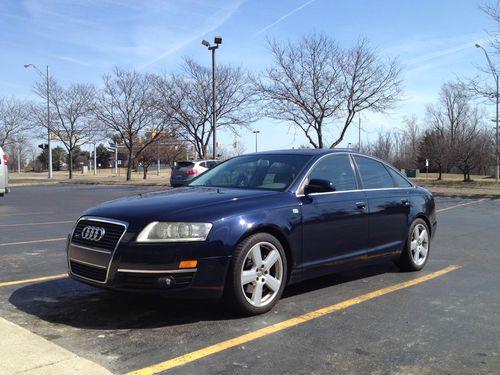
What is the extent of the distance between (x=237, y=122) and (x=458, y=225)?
2349cm

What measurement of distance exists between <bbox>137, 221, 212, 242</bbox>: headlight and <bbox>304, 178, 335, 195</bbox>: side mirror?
1.29 meters

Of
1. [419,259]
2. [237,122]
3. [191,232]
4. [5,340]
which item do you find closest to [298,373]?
[191,232]

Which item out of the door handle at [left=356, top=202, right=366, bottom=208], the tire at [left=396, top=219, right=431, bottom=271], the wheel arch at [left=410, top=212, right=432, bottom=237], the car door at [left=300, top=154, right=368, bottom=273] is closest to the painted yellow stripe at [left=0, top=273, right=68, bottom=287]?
the car door at [left=300, top=154, right=368, bottom=273]

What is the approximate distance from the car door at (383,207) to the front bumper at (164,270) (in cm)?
222

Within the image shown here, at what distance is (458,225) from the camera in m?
11.6

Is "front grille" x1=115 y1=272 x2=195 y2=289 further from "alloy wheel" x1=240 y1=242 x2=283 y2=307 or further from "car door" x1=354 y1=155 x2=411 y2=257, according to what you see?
"car door" x1=354 y1=155 x2=411 y2=257

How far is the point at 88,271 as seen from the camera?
4.46 metres

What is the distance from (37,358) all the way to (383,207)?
401 cm

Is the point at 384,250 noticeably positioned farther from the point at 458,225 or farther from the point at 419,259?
the point at 458,225

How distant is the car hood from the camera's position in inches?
168

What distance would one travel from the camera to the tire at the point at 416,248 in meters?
6.39

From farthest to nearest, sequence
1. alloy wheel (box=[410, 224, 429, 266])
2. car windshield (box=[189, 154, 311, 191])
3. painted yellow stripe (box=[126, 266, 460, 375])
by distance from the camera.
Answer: alloy wheel (box=[410, 224, 429, 266]) → car windshield (box=[189, 154, 311, 191]) → painted yellow stripe (box=[126, 266, 460, 375])

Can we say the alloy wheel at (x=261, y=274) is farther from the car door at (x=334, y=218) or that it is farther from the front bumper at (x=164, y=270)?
the car door at (x=334, y=218)

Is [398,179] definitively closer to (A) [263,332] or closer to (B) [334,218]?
(B) [334,218]
